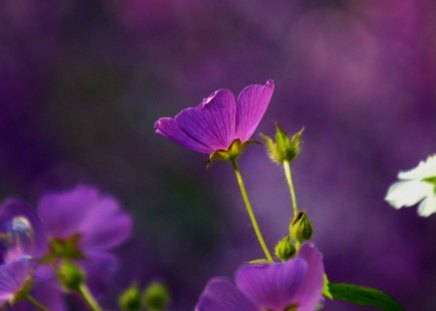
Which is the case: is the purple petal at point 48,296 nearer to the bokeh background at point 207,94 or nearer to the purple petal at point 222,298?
the purple petal at point 222,298

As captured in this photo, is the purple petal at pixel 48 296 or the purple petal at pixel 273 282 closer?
the purple petal at pixel 273 282

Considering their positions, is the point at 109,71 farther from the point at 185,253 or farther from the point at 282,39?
the point at 185,253

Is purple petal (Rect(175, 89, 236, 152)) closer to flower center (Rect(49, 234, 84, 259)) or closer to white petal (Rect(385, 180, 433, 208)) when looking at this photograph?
white petal (Rect(385, 180, 433, 208))

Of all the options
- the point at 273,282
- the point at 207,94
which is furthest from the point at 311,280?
the point at 207,94

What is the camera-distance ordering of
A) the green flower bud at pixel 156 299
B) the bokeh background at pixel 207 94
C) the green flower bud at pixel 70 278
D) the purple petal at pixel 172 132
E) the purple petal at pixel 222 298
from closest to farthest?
the purple petal at pixel 222 298, the purple petal at pixel 172 132, the green flower bud at pixel 70 278, the green flower bud at pixel 156 299, the bokeh background at pixel 207 94

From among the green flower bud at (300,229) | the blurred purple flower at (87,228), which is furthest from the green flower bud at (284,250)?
the blurred purple flower at (87,228)

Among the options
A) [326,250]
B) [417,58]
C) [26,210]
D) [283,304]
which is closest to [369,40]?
[417,58]
